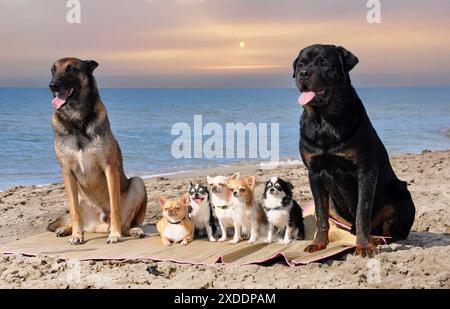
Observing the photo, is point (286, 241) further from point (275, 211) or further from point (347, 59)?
point (347, 59)

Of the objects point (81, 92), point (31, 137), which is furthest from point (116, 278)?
point (31, 137)

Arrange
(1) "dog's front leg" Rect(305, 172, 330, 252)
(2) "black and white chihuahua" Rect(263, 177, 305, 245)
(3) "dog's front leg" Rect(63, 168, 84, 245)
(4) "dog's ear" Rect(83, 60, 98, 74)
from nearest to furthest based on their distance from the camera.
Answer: (1) "dog's front leg" Rect(305, 172, 330, 252) < (2) "black and white chihuahua" Rect(263, 177, 305, 245) < (4) "dog's ear" Rect(83, 60, 98, 74) < (3) "dog's front leg" Rect(63, 168, 84, 245)

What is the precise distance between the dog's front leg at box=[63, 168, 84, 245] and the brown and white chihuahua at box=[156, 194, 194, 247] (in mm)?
796

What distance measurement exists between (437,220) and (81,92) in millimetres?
3869

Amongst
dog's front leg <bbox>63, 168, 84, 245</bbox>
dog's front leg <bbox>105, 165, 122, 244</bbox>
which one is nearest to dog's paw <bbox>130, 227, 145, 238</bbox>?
dog's front leg <bbox>105, 165, 122, 244</bbox>

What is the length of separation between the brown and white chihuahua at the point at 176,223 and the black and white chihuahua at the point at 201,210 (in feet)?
0.25

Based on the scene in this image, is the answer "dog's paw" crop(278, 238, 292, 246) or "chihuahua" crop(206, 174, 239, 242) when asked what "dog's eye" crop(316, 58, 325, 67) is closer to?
"chihuahua" crop(206, 174, 239, 242)

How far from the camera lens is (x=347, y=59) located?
15.7 feet

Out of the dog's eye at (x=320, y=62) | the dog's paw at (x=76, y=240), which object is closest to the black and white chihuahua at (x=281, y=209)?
the dog's eye at (x=320, y=62)

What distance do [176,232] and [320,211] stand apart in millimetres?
1388

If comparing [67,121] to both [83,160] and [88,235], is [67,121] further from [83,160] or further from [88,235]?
[88,235]

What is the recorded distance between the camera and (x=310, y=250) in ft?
16.6

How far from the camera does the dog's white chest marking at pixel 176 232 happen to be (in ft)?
18.5

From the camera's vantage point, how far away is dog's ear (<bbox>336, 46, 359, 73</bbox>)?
15.6ft
